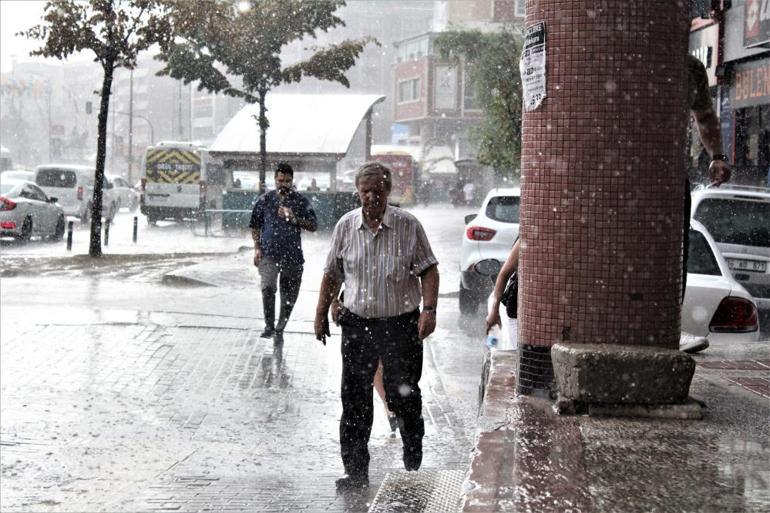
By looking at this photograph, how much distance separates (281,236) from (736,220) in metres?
4.56

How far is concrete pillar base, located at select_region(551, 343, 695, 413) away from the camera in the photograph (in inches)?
205

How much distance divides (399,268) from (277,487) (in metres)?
1.44

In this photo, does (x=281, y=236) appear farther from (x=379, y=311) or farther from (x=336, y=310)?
(x=379, y=311)

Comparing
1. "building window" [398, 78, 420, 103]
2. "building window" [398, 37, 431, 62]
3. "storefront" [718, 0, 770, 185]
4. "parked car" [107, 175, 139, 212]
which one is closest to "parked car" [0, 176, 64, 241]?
"storefront" [718, 0, 770, 185]

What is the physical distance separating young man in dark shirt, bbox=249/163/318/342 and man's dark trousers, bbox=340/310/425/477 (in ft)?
14.1

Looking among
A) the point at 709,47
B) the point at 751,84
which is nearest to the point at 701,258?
the point at 751,84

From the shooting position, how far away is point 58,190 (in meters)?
34.5

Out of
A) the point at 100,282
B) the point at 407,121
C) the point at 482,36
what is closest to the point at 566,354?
the point at 100,282

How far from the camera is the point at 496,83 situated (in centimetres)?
3462

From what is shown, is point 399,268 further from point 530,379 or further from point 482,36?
point 482,36

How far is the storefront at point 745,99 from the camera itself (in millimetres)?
20078

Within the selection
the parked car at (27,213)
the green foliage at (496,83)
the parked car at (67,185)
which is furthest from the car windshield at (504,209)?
the parked car at (67,185)

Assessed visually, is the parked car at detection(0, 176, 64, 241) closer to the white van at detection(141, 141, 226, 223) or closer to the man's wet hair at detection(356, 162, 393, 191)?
the white van at detection(141, 141, 226, 223)

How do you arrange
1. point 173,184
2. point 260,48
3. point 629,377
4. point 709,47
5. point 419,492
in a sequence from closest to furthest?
point 629,377
point 419,492
point 709,47
point 260,48
point 173,184
